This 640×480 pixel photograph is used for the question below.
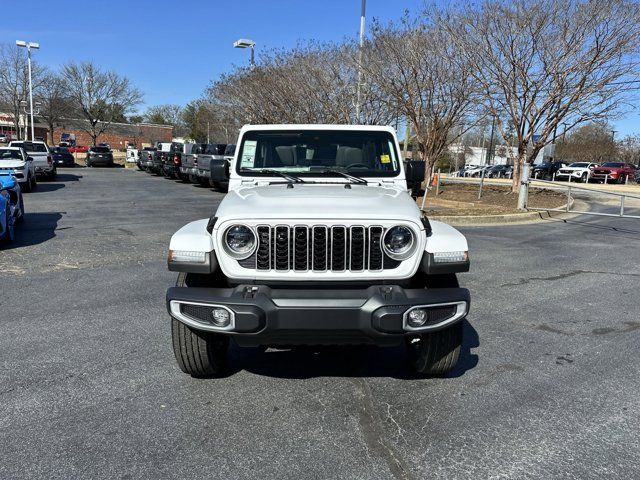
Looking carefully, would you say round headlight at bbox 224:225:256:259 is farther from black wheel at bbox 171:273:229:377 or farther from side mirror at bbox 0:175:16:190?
side mirror at bbox 0:175:16:190

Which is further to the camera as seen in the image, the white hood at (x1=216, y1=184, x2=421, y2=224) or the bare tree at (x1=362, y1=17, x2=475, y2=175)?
the bare tree at (x1=362, y1=17, x2=475, y2=175)

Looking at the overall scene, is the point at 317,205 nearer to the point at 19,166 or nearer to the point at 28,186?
the point at 19,166

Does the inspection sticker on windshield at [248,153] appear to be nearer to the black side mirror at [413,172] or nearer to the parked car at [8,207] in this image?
the black side mirror at [413,172]

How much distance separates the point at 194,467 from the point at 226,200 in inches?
74.9

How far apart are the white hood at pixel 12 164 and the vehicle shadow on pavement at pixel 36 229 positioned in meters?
4.89

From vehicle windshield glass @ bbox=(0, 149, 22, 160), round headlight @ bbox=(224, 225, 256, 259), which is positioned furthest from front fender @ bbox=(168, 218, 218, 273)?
vehicle windshield glass @ bbox=(0, 149, 22, 160)

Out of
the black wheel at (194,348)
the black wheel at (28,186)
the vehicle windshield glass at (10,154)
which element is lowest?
the black wheel at (194,348)

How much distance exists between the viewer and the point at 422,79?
16.8 metres

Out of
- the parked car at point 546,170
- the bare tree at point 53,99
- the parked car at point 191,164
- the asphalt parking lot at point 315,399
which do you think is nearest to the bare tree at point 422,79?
the parked car at point 191,164

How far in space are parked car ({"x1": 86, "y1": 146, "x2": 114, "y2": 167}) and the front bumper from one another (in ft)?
131

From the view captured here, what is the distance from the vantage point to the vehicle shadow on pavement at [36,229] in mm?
9180

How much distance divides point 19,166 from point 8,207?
9.87 meters

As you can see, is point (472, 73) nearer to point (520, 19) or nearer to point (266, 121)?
Answer: point (520, 19)

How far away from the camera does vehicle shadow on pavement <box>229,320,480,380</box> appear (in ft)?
13.3
